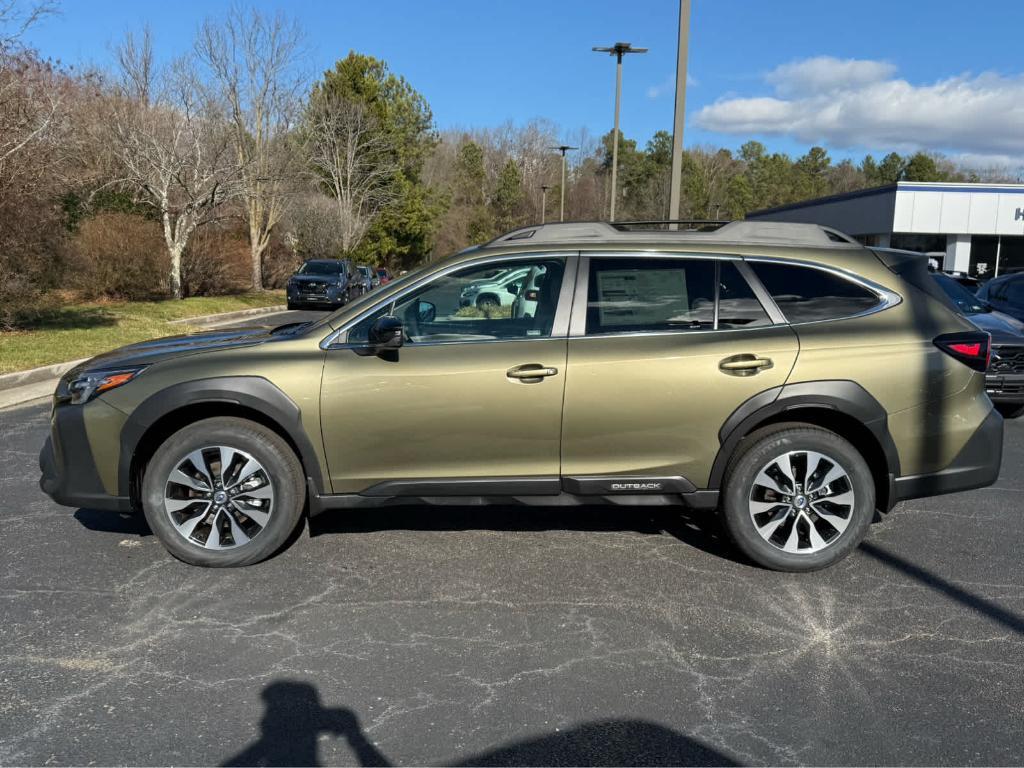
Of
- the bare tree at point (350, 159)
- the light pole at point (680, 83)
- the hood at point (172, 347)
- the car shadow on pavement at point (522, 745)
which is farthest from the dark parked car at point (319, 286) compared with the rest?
the car shadow on pavement at point (522, 745)

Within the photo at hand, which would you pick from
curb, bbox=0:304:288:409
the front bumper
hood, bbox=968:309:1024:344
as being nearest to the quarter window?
the front bumper

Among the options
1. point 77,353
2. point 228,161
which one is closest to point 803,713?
point 77,353

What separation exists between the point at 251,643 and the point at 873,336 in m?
3.54

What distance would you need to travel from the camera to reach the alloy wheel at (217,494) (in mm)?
4406

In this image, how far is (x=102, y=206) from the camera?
27375 mm

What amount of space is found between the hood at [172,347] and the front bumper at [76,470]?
330 mm

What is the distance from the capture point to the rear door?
4352mm

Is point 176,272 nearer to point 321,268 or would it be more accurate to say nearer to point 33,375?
point 321,268

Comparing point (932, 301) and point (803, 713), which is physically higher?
point (932, 301)

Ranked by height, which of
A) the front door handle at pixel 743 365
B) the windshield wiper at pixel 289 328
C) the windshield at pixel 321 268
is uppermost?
the windshield at pixel 321 268

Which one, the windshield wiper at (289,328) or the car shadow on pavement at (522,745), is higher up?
the windshield wiper at (289,328)

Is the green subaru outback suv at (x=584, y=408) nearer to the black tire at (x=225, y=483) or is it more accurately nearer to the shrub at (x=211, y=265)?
the black tire at (x=225, y=483)

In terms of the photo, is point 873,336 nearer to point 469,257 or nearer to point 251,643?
point 469,257

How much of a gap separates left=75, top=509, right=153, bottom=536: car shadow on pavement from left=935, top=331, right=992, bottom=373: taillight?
4767 millimetres
